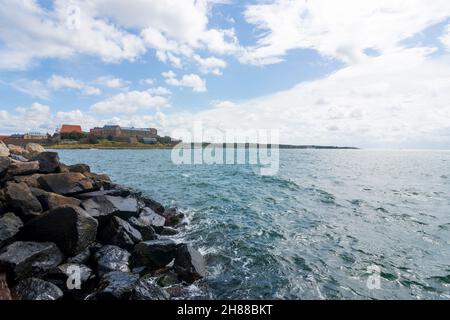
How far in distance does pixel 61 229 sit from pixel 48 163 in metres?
9.67

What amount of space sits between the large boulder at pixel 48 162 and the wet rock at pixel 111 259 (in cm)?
976

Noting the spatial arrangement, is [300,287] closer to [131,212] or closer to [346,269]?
[346,269]

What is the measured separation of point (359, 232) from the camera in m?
15.6

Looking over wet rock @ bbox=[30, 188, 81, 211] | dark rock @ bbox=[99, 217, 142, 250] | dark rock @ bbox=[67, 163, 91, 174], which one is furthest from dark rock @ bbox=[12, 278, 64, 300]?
dark rock @ bbox=[67, 163, 91, 174]

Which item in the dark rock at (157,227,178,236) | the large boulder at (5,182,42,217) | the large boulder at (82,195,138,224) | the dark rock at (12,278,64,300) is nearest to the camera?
the dark rock at (12,278,64,300)

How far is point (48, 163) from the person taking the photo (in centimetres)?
1784

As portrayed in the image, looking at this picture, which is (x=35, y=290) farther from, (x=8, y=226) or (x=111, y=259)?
(x=8, y=226)

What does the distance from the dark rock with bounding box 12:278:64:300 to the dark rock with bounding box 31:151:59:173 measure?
445 inches

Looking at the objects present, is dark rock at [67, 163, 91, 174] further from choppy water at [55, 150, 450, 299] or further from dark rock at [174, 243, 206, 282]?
dark rock at [174, 243, 206, 282]

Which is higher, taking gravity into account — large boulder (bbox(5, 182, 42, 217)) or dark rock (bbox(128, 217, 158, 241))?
large boulder (bbox(5, 182, 42, 217))

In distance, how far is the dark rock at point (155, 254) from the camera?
10.7m

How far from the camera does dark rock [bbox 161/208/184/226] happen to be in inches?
675

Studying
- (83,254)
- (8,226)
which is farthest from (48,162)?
(83,254)

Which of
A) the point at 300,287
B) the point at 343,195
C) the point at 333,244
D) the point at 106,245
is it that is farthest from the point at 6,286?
→ the point at 343,195
